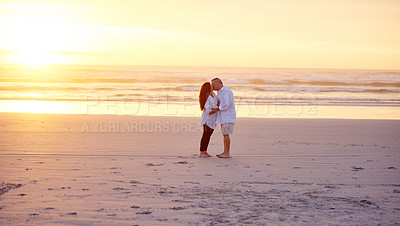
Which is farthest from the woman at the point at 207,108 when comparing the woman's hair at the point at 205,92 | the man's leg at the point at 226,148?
the man's leg at the point at 226,148

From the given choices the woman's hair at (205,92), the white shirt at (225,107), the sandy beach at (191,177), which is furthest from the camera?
the woman's hair at (205,92)

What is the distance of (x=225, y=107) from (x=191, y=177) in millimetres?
2041

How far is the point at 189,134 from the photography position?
1116cm

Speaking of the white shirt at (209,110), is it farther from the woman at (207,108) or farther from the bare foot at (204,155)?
the bare foot at (204,155)

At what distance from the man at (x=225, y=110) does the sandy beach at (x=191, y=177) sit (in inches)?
14.4

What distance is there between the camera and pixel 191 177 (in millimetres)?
6398

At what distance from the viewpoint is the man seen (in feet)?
26.3

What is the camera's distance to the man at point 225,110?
801 cm

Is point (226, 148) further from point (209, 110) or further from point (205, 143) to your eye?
point (209, 110)

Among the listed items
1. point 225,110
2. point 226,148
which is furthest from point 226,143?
point 225,110

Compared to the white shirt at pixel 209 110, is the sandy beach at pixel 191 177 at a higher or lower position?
lower

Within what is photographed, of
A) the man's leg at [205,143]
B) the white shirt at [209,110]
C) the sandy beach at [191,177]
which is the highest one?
the white shirt at [209,110]

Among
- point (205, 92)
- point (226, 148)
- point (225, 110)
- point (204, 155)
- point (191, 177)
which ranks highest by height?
point (205, 92)

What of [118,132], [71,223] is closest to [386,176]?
[71,223]
